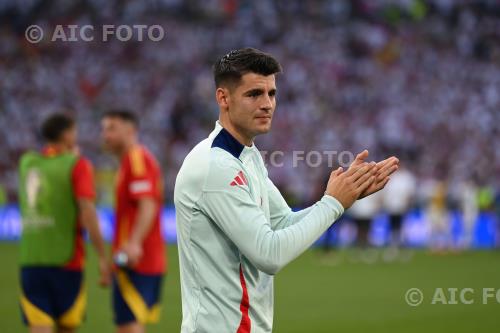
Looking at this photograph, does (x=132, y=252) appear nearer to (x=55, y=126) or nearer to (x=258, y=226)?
(x=55, y=126)

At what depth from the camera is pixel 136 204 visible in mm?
7789

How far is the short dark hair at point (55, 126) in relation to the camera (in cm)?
767

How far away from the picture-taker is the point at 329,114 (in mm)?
30625

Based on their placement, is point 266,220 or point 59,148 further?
point 59,148

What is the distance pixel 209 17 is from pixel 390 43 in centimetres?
711

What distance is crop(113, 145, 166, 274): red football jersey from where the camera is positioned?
775 centimetres

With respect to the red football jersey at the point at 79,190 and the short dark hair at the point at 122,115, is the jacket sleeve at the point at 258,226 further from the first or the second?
the short dark hair at the point at 122,115

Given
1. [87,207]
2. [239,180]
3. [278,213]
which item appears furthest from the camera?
[87,207]

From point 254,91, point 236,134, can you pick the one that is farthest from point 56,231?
point 254,91

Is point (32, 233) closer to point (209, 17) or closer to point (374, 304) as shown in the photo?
point (374, 304)

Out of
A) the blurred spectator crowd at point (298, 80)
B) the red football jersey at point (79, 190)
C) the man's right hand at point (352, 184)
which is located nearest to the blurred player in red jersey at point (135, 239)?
the red football jersey at point (79, 190)

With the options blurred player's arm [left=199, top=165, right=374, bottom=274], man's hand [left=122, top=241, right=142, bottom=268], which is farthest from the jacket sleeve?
man's hand [left=122, top=241, right=142, bottom=268]

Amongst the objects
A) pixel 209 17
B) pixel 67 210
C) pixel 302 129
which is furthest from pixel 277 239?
pixel 209 17

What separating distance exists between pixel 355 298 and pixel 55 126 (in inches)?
297
